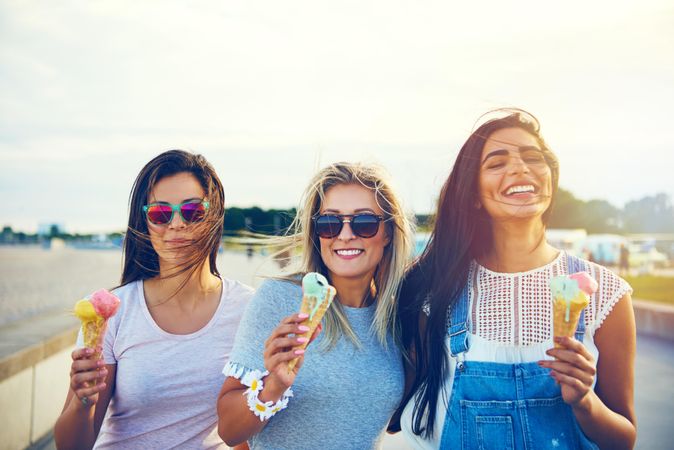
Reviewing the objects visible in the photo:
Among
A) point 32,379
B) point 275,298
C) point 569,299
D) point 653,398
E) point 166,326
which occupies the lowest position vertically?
point 653,398

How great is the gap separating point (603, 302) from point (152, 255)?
2.43m

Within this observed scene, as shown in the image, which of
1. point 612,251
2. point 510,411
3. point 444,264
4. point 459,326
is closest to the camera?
point 510,411

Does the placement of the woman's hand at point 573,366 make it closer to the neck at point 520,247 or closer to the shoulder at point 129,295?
the neck at point 520,247

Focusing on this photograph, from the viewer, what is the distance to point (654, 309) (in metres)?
11.4

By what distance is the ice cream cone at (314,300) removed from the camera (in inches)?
101

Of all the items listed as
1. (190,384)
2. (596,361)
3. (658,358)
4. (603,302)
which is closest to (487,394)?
(596,361)

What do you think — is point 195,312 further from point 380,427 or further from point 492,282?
point 492,282

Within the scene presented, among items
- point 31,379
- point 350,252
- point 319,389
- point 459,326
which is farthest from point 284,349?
point 31,379

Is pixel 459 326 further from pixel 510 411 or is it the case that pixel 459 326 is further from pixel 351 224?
pixel 351 224

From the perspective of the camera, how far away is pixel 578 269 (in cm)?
304

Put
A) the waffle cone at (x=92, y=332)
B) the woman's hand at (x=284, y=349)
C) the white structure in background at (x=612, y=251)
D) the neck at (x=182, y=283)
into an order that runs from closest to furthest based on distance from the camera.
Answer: the woman's hand at (x=284, y=349) → the waffle cone at (x=92, y=332) → the neck at (x=182, y=283) → the white structure in background at (x=612, y=251)

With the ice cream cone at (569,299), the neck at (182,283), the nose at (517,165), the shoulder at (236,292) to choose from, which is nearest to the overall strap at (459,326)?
the ice cream cone at (569,299)

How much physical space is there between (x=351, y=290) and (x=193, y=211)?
0.97m

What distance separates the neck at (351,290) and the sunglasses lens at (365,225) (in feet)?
0.90
